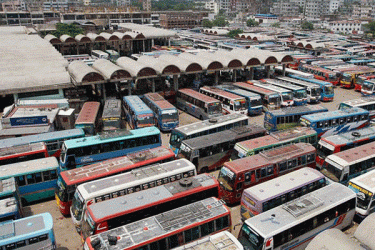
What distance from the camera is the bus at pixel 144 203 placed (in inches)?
546

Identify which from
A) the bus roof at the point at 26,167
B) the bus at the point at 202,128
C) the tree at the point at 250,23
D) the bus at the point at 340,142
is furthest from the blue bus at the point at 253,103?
the tree at the point at 250,23

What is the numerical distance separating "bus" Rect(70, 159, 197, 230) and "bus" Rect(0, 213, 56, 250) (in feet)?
6.21

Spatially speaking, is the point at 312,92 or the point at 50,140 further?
the point at 312,92

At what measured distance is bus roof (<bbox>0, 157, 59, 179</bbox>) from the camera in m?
18.2

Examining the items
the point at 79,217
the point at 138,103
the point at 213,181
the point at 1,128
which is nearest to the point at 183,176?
the point at 213,181

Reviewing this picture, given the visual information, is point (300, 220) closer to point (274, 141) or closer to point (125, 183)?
point (125, 183)

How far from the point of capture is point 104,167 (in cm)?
1873

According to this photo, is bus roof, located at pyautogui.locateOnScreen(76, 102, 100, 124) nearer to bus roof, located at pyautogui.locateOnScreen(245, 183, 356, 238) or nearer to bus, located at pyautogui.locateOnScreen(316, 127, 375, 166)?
bus roof, located at pyautogui.locateOnScreen(245, 183, 356, 238)

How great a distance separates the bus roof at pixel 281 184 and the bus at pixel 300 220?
40.4 inches

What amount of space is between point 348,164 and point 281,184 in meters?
5.23

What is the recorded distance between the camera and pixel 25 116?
26.2 m

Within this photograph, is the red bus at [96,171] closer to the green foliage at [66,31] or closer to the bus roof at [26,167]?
the bus roof at [26,167]

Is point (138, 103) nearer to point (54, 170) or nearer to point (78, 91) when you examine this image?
point (78, 91)

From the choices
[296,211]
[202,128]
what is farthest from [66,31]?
[296,211]
